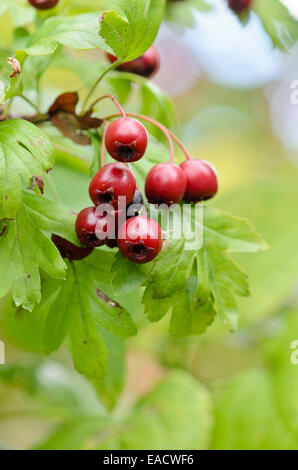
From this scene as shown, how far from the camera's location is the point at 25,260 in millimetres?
742

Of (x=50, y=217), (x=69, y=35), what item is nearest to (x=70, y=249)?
(x=50, y=217)

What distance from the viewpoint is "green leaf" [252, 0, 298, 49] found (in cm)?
102

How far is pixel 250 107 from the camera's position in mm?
5258

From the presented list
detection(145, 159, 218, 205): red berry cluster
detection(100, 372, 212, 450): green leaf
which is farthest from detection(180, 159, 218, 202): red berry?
detection(100, 372, 212, 450): green leaf

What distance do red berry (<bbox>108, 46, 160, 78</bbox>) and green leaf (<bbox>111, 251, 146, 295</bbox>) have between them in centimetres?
47

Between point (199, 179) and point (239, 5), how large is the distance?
46 centimetres

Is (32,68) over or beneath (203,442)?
over

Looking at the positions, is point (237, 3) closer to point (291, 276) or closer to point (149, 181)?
point (149, 181)

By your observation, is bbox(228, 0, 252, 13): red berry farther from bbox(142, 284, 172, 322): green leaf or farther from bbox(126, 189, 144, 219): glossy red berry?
bbox(142, 284, 172, 322): green leaf

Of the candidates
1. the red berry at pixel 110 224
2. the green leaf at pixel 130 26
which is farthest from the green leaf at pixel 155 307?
the green leaf at pixel 130 26

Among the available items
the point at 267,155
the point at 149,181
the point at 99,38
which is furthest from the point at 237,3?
the point at 267,155

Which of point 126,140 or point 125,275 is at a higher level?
point 126,140

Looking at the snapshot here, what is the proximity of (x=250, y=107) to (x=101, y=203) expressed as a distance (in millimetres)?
4808

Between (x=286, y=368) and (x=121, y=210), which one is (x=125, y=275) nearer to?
(x=121, y=210)
